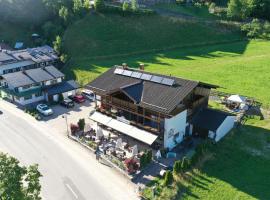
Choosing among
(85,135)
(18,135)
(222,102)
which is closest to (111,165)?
(85,135)

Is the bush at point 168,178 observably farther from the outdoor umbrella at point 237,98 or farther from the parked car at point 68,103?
the parked car at point 68,103

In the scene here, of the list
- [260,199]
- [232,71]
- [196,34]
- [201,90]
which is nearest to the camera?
[260,199]

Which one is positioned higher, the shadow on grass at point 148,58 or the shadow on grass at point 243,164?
the shadow on grass at point 148,58

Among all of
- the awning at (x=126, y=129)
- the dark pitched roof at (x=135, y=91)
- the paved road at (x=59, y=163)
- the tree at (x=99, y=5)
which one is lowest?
the paved road at (x=59, y=163)

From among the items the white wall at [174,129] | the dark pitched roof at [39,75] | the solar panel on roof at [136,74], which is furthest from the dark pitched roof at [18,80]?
the white wall at [174,129]

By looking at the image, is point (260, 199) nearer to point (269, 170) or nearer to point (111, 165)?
point (269, 170)

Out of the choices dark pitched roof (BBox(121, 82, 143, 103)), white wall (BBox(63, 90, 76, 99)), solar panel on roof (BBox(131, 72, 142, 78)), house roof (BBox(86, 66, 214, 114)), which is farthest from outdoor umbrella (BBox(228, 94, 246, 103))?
white wall (BBox(63, 90, 76, 99))

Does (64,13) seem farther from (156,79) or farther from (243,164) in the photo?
(243,164)
